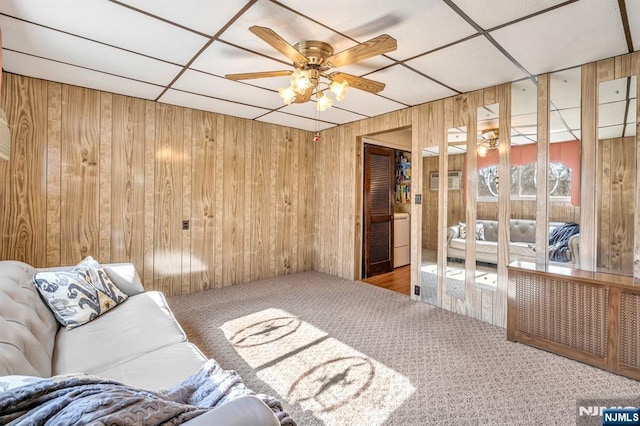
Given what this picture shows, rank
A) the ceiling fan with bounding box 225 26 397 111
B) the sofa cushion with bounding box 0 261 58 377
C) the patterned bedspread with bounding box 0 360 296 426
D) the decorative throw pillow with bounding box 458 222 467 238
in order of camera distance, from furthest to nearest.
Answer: the decorative throw pillow with bounding box 458 222 467 238
the ceiling fan with bounding box 225 26 397 111
the sofa cushion with bounding box 0 261 58 377
the patterned bedspread with bounding box 0 360 296 426

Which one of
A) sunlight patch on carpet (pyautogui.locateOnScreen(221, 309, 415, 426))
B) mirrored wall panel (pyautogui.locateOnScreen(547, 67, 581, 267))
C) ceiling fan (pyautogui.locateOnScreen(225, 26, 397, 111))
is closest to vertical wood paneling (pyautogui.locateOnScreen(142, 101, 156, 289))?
sunlight patch on carpet (pyautogui.locateOnScreen(221, 309, 415, 426))

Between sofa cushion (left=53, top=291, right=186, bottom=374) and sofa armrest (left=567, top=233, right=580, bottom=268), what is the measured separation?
3.27 metres

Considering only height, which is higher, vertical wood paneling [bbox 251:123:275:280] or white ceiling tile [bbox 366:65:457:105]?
white ceiling tile [bbox 366:65:457:105]

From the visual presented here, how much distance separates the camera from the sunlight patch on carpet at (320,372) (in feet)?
6.21

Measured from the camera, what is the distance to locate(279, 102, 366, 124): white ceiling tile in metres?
3.91

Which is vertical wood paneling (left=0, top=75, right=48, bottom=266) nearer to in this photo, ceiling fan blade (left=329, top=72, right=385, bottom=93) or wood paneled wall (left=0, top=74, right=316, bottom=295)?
wood paneled wall (left=0, top=74, right=316, bottom=295)

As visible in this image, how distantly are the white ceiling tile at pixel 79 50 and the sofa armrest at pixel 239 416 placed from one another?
289 centimetres

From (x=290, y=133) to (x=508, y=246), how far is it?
355 centimetres

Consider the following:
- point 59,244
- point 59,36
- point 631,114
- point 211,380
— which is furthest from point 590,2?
point 59,244

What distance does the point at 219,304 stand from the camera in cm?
370

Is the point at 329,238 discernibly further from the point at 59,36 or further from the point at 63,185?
the point at 59,36

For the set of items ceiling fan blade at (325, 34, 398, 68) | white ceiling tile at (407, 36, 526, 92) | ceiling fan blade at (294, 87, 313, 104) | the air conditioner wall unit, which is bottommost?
the air conditioner wall unit

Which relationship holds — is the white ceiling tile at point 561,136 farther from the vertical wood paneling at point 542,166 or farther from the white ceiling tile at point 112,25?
the white ceiling tile at point 112,25

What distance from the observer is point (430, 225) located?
383cm
